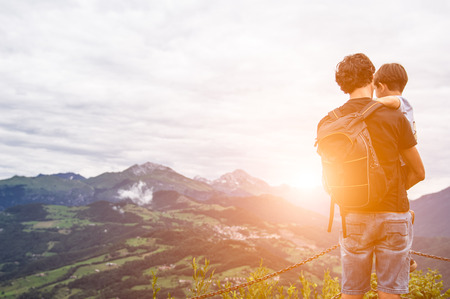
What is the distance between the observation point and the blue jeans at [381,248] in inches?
132

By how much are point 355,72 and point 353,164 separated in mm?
1151

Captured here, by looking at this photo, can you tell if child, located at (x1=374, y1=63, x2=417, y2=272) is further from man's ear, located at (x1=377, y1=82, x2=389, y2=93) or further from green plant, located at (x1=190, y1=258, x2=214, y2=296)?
green plant, located at (x1=190, y1=258, x2=214, y2=296)

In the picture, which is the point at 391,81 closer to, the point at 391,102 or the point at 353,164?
the point at 391,102

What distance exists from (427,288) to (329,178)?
439 centimetres

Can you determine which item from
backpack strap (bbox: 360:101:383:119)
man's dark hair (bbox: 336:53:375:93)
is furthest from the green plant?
man's dark hair (bbox: 336:53:375:93)

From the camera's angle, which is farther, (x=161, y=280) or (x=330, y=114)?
(x=161, y=280)

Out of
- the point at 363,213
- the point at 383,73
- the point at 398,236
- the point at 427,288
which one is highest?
the point at 383,73

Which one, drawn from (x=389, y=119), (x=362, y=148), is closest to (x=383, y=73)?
(x=389, y=119)

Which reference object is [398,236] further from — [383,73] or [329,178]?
[383,73]

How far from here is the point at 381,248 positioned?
342cm

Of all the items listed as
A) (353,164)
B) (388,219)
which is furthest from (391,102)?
(388,219)

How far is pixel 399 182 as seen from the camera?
11.3 ft

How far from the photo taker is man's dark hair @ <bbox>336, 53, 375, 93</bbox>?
3736mm

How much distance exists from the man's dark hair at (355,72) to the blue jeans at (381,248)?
5.17 feet
